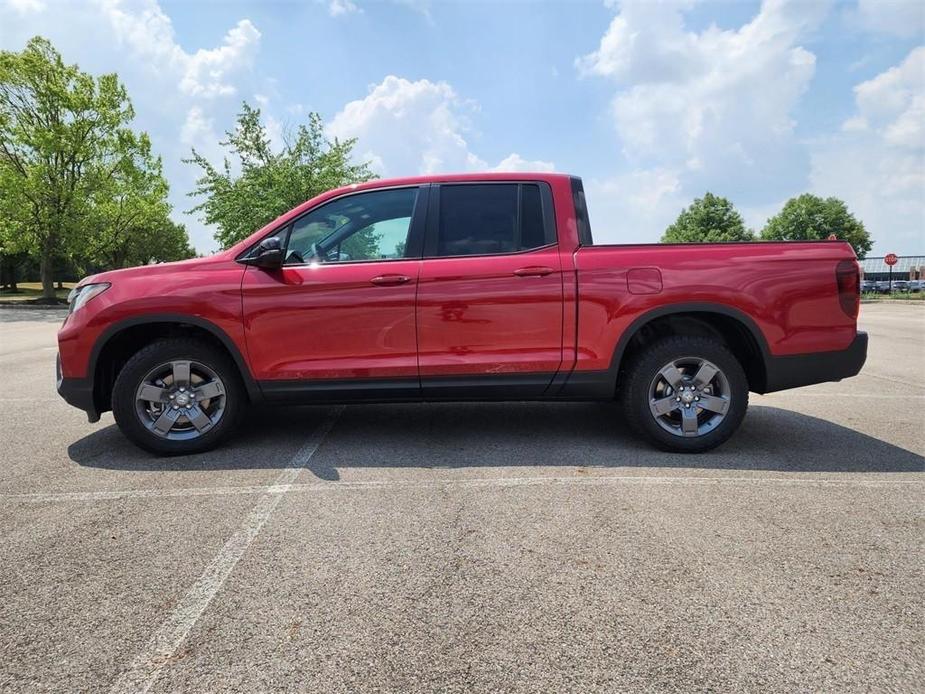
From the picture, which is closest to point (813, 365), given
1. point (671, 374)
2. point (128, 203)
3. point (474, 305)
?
point (671, 374)

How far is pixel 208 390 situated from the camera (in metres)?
3.99

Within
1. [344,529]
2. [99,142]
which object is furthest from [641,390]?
[99,142]

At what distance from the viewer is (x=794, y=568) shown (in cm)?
241

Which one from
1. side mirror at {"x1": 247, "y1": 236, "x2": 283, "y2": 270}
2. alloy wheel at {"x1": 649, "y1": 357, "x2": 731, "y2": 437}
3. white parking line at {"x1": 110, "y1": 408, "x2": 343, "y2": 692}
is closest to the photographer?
white parking line at {"x1": 110, "y1": 408, "x2": 343, "y2": 692}

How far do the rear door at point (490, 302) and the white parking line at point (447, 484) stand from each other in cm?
74

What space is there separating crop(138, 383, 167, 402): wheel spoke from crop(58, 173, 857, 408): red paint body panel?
17.5 inches

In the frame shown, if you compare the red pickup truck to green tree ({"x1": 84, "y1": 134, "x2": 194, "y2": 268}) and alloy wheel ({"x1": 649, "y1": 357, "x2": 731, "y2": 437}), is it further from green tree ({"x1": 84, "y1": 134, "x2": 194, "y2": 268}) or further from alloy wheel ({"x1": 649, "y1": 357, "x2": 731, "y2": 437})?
green tree ({"x1": 84, "y1": 134, "x2": 194, "y2": 268})

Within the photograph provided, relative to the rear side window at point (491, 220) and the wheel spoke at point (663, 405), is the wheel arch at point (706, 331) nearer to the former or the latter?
the wheel spoke at point (663, 405)

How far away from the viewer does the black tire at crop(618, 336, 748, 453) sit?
12.7 ft

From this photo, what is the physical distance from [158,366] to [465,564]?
2.69m

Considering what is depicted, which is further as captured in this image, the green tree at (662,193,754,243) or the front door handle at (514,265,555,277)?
the green tree at (662,193,754,243)

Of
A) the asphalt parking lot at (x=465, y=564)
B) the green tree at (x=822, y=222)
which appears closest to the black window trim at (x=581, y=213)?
the asphalt parking lot at (x=465, y=564)

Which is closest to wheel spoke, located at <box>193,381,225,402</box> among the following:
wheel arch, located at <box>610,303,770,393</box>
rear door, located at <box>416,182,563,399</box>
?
rear door, located at <box>416,182,563,399</box>

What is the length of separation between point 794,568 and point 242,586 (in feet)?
7.52
